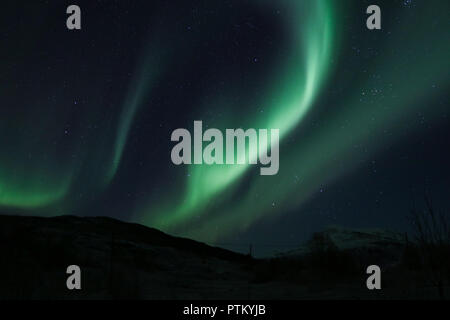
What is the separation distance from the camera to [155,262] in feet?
94.6

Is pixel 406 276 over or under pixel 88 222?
under

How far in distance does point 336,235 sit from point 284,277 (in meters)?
22.2

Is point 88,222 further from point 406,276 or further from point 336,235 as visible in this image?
point 406,276

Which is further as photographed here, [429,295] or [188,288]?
[188,288]

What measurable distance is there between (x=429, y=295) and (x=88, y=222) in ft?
121

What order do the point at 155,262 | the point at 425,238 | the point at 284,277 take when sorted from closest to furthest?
1. the point at 425,238
2. the point at 284,277
3. the point at 155,262
